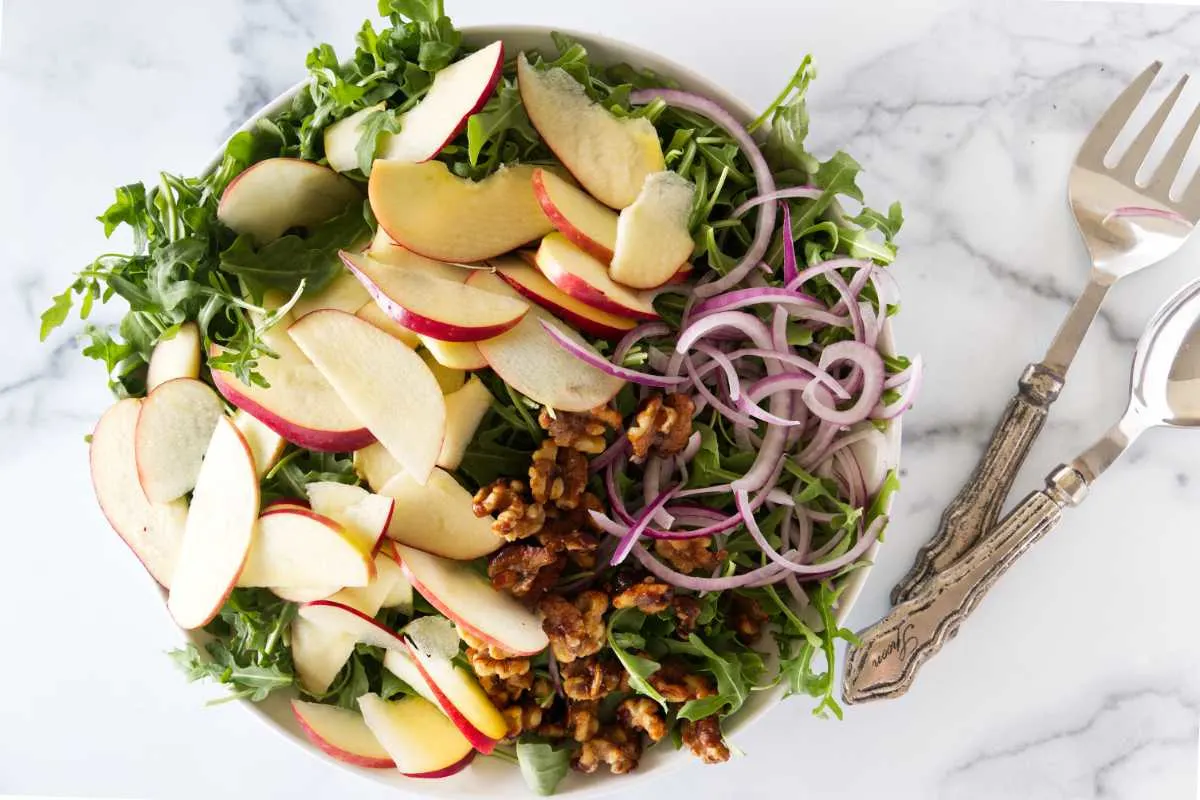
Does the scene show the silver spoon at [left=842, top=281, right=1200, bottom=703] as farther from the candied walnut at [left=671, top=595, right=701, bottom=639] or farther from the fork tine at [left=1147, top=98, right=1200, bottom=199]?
the candied walnut at [left=671, top=595, right=701, bottom=639]

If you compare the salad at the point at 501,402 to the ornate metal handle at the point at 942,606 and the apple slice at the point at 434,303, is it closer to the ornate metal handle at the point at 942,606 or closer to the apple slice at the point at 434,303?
the apple slice at the point at 434,303

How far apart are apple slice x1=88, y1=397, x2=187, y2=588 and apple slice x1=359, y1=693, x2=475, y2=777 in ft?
1.32

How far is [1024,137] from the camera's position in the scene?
191cm

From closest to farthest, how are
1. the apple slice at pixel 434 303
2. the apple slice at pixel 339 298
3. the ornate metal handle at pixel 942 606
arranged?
the apple slice at pixel 434 303
the apple slice at pixel 339 298
the ornate metal handle at pixel 942 606

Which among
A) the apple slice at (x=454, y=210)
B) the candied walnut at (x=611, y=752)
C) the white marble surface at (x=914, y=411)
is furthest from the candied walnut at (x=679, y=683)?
the apple slice at (x=454, y=210)

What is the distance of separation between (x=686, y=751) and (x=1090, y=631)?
86cm

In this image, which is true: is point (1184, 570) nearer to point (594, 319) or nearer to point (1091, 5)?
point (1091, 5)

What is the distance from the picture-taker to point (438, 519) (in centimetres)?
155

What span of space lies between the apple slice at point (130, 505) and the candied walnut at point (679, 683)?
0.80m

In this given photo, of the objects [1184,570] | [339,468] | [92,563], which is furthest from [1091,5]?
[92,563]

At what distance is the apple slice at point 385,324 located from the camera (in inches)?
61.1

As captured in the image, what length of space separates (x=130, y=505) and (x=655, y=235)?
0.96 m

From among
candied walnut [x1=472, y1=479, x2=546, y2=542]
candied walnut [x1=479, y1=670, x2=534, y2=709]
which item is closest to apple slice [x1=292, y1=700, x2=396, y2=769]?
candied walnut [x1=479, y1=670, x2=534, y2=709]

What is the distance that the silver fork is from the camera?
1.82 metres
